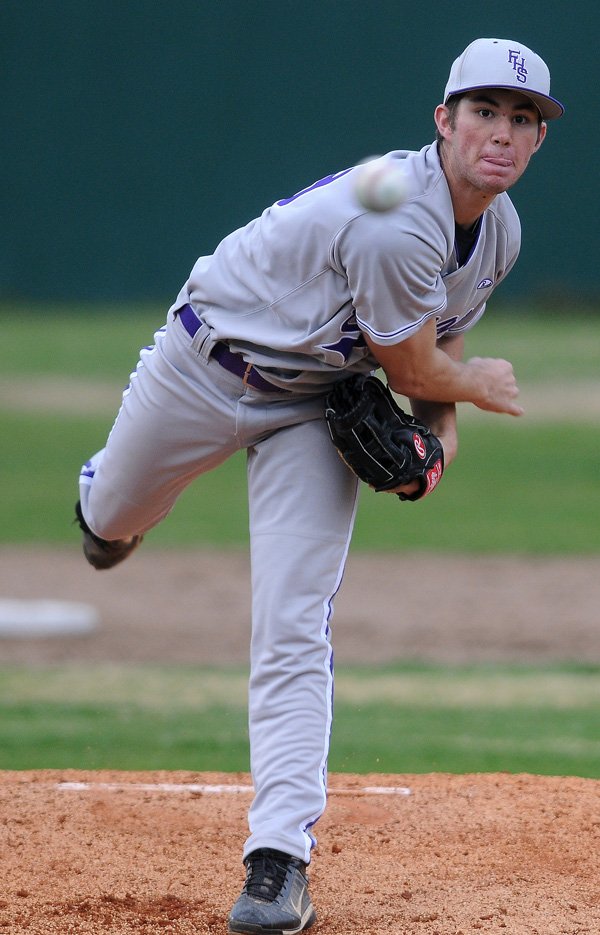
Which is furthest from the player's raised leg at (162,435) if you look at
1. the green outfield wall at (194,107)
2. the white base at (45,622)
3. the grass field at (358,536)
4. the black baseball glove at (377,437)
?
the green outfield wall at (194,107)

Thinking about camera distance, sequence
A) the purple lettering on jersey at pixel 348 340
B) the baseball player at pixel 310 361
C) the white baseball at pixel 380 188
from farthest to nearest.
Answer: the purple lettering on jersey at pixel 348 340 → the baseball player at pixel 310 361 → the white baseball at pixel 380 188

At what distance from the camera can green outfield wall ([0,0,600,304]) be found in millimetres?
18344

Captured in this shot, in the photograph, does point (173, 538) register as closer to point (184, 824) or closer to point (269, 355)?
point (184, 824)

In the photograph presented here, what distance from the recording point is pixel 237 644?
6496mm

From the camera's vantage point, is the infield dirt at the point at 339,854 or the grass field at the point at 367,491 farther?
the grass field at the point at 367,491

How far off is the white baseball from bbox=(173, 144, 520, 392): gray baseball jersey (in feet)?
0.11

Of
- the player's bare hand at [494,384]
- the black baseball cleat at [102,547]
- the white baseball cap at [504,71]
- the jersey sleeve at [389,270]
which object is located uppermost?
the white baseball cap at [504,71]

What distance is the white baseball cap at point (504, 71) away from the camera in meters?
2.40

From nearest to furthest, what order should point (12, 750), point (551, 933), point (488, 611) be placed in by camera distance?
1. point (551, 933)
2. point (12, 750)
3. point (488, 611)

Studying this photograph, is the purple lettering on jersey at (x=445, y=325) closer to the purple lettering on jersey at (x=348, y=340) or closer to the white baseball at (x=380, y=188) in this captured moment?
the purple lettering on jersey at (x=348, y=340)

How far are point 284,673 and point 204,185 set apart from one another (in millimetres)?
16691

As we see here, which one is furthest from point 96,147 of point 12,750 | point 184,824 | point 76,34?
point 184,824

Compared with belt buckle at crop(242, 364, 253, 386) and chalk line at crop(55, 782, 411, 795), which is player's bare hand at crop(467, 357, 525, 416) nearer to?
belt buckle at crop(242, 364, 253, 386)

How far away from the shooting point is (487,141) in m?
2.43
